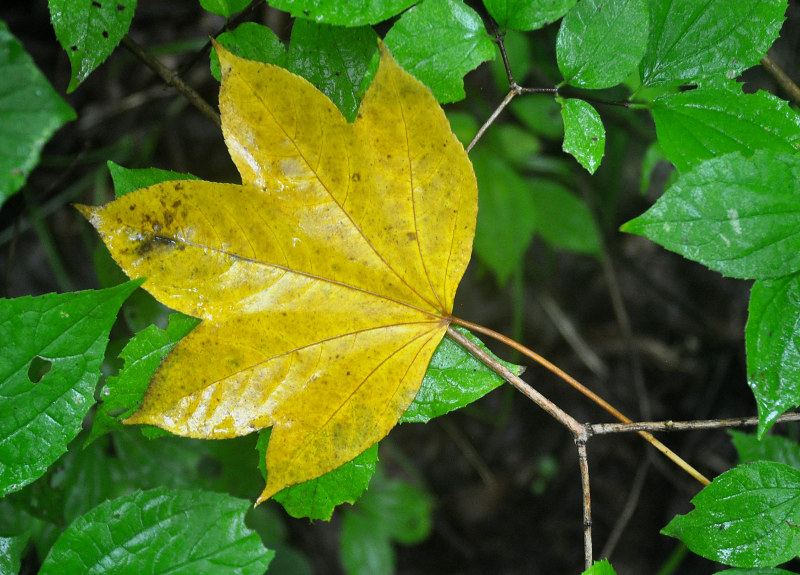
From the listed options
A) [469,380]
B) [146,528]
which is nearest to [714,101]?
[469,380]

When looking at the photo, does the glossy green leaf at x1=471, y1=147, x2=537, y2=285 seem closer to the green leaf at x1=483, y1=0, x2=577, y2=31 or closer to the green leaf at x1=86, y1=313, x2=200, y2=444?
the green leaf at x1=483, y1=0, x2=577, y2=31

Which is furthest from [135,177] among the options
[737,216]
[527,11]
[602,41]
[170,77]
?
[737,216]

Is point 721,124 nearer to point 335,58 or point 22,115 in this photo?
point 335,58

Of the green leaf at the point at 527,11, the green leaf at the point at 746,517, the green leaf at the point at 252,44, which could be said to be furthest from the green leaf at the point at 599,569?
the green leaf at the point at 252,44

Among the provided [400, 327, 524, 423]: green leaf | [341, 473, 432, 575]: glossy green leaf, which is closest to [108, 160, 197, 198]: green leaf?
[400, 327, 524, 423]: green leaf

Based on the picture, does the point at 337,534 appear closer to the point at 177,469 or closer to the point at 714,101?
the point at 177,469

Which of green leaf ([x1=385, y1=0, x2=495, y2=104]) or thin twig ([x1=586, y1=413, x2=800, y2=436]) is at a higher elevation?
green leaf ([x1=385, y1=0, x2=495, y2=104])

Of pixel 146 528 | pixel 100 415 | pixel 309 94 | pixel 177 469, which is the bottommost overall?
pixel 177 469
